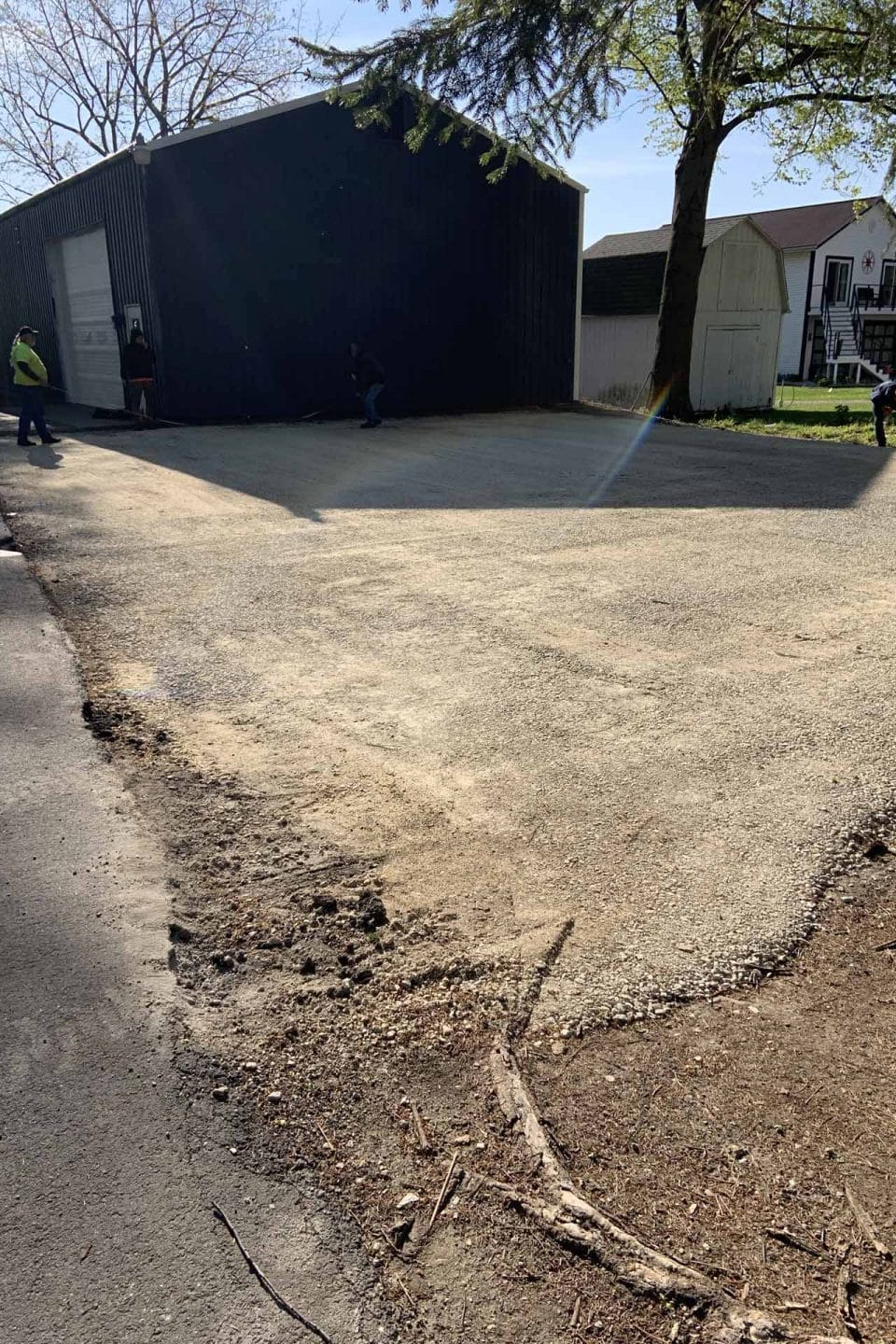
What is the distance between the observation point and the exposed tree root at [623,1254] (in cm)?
173

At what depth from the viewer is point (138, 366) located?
16797mm

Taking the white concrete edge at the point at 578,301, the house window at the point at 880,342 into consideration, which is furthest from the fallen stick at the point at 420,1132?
the house window at the point at 880,342

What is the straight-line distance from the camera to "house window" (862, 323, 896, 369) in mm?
45344

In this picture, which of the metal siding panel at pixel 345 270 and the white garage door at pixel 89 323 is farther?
the white garage door at pixel 89 323

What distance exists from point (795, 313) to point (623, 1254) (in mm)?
47471

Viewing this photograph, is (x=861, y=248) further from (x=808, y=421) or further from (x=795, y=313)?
(x=808, y=421)

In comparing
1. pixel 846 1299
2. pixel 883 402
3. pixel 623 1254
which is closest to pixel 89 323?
pixel 883 402

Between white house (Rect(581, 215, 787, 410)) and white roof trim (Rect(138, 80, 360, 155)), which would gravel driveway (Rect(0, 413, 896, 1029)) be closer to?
white roof trim (Rect(138, 80, 360, 155))

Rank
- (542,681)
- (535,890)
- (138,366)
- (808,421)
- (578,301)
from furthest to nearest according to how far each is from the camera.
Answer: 1. (578,301)
2. (808,421)
3. (138,366)
4. (542,681)
5. (535,890)

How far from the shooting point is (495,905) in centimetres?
301

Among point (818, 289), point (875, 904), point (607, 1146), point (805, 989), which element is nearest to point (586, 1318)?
point (607, 1146)

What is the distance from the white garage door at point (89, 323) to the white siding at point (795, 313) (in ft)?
103

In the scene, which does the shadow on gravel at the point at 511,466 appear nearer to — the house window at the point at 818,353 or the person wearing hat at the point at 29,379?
the person wearing hat at the point at 29,379

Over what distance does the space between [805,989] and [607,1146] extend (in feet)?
2.76
